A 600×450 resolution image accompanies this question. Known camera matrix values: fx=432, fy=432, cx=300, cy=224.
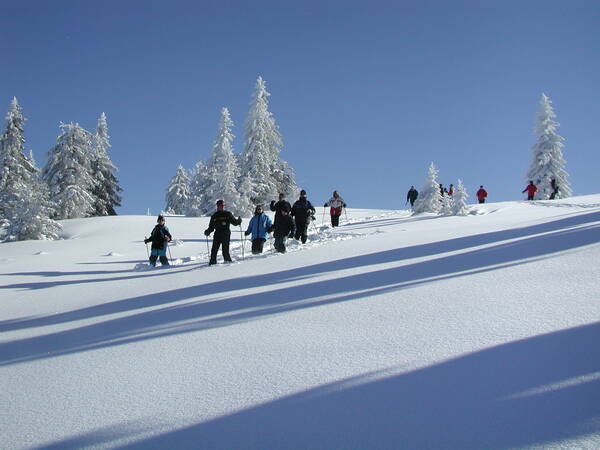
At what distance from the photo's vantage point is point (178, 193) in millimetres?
56219

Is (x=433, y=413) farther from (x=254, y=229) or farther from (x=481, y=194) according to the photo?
(x=481, y=194)

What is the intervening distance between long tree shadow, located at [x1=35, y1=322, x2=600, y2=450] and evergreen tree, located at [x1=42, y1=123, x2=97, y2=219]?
37436 millimetres

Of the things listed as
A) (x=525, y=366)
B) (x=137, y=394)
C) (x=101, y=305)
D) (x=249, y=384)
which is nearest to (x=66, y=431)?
(x=137, y=394)

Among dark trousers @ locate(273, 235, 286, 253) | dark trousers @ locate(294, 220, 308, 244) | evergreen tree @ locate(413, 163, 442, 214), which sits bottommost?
dark trousers @ locate(273, 235, 286, 253)

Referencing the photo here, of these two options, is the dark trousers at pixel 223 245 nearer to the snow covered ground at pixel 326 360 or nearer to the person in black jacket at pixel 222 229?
the person in black jacket at pixel 222 229

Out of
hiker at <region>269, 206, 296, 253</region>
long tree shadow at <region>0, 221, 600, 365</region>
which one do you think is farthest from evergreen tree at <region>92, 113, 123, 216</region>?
long tree shadow at <region>0, 221, 600, 365</region>

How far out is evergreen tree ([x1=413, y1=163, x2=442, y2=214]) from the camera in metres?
27.9

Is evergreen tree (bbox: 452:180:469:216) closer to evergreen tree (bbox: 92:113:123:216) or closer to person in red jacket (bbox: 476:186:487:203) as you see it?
person in red jacket (bbox: 476:186:487:203)

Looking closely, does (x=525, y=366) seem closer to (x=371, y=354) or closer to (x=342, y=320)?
(x=371, y=354)

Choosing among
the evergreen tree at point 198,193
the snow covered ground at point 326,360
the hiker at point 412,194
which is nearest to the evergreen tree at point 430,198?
the hiker at point 412,194

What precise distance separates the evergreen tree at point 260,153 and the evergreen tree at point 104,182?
13059mm

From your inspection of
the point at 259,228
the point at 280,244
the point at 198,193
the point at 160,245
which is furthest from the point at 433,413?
the point at 198,193

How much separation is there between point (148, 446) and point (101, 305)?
4984mm

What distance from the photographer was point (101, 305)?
7086 mm
